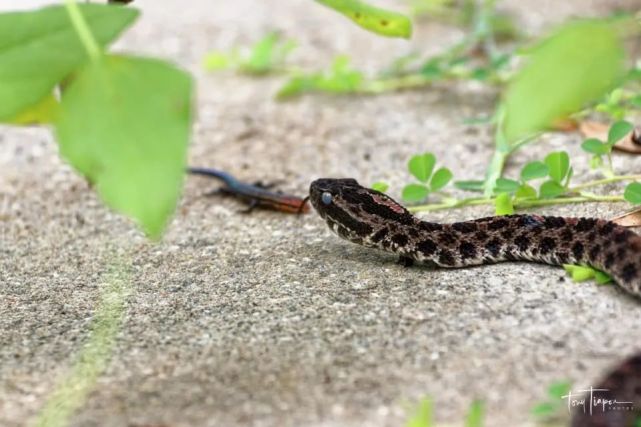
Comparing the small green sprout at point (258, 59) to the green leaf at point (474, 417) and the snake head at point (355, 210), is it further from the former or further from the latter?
the green leaf at point (474, 417)

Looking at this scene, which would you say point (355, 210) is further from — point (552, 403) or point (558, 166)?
point (552, 403)

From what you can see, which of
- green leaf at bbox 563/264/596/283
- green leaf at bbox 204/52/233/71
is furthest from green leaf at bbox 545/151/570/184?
green leaf at bbox 204/52/233/71

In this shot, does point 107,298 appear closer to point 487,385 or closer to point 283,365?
point 283,365

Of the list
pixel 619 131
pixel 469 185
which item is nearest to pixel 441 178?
pixel 469 185

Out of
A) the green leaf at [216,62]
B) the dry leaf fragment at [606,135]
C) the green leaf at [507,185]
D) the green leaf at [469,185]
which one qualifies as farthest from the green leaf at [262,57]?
the green leaf at [507,185]

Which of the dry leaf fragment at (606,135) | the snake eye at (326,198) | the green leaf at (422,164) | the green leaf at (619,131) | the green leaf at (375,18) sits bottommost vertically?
the snake eye at (326,198)

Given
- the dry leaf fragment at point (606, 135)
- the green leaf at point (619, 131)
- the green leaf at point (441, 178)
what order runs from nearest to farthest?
the green leaf at point (619, 131) < the green leaf at point (441, 178) < the dry leaf fragment at point (606, 135)

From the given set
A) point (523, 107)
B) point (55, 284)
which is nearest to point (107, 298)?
point (55, 284)
